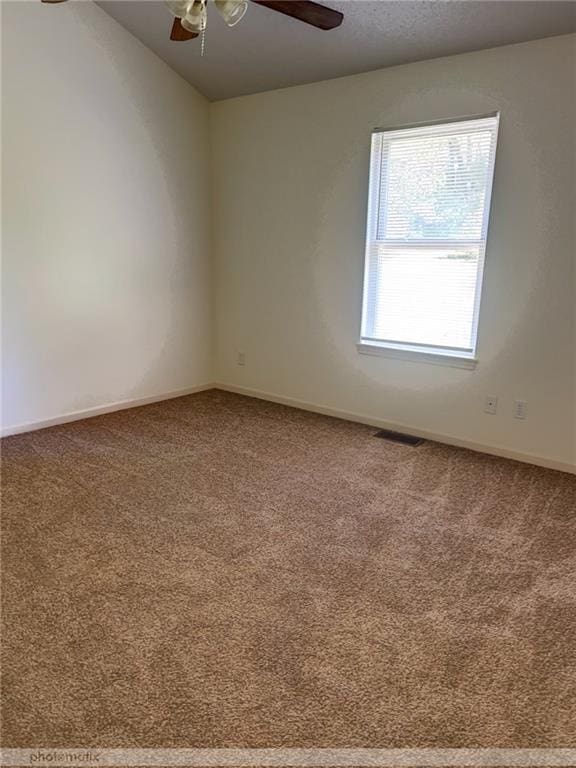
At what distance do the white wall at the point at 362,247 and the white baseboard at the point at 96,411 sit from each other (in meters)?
0.44

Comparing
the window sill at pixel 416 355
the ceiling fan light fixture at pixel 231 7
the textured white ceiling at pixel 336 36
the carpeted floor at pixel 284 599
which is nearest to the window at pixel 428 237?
the window sill at pixel 416 355

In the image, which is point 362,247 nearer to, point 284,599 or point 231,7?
point 231,7

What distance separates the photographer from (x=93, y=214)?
390 centimetres

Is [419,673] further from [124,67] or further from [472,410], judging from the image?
[124,67]

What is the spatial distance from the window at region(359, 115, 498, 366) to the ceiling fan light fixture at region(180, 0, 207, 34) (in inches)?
69.8

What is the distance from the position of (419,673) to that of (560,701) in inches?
16.2

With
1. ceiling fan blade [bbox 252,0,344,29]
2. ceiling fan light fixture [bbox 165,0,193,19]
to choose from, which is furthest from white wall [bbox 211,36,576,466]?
ceiling fan light fixture [bbox 165,0,193,19]

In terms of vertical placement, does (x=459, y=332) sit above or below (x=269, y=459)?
above

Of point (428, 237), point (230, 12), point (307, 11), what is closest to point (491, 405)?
point (428, 237)

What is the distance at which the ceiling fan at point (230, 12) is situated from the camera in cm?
208

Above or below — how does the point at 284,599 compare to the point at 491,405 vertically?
below

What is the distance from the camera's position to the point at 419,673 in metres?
1.64

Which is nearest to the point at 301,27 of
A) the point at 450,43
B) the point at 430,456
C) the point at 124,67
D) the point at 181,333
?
the point at 450,43

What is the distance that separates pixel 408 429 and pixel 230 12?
9.22ft
